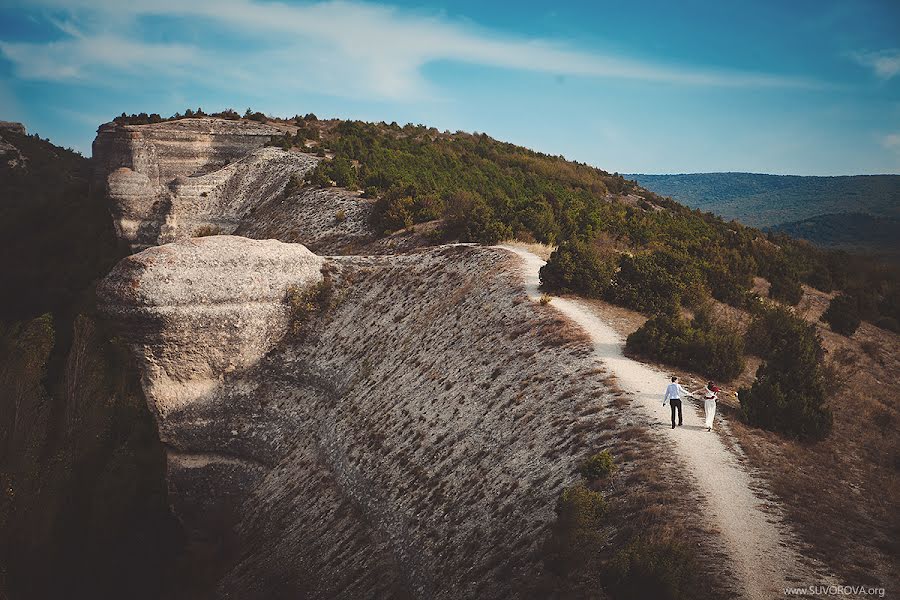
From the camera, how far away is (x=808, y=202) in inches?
4990

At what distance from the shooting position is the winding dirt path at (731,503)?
9383 mm

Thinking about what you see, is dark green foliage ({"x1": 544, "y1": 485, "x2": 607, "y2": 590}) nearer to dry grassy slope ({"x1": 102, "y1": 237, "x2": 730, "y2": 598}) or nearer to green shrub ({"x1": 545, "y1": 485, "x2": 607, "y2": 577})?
green shrub ({"x1": 545, "y1": 485, "x2": 607, "y2": 577})

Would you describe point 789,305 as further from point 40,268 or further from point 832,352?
point 40,268

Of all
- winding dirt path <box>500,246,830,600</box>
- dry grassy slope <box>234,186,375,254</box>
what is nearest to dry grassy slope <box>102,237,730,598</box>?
winding dirt path <box>500,246,830,600</box>

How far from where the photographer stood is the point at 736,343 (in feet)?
58.0

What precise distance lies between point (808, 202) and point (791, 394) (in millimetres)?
135478

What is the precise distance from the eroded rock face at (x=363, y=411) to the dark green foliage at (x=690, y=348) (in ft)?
6.79

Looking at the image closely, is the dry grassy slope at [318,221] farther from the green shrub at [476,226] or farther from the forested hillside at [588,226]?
the green shrub at [476,226]

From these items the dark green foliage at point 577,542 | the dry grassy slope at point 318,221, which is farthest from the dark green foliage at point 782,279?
the dark green foliage at point 577,542

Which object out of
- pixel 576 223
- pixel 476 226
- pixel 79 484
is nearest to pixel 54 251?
pixel 79 484

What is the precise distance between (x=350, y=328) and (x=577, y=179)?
48.3 meters

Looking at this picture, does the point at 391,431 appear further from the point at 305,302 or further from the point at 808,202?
the point at 808,202

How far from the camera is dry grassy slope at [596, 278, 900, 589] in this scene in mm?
9938

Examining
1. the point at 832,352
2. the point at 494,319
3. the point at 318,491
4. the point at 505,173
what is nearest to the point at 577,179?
the point at 505,173
